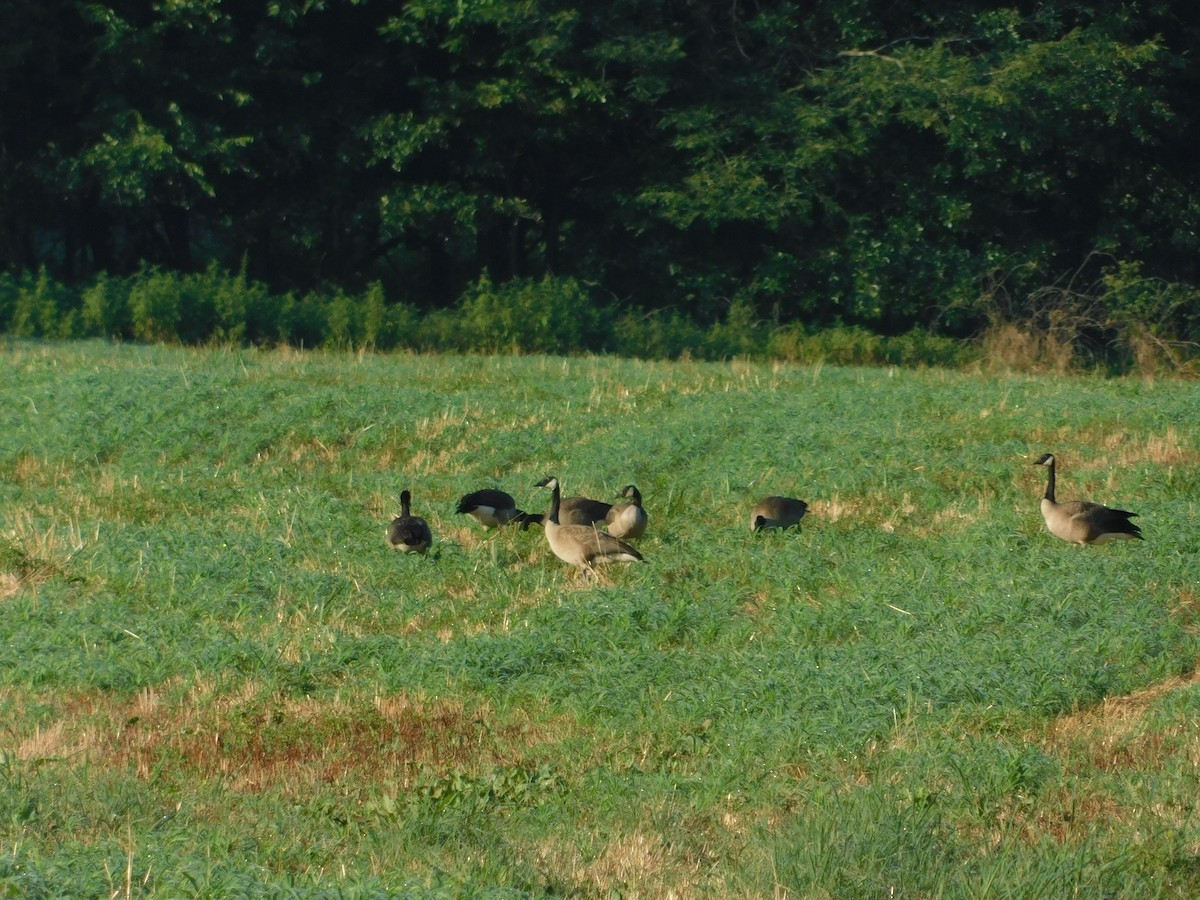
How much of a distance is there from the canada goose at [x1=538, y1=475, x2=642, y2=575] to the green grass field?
0.16 m

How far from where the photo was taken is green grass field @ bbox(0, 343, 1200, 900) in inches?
256

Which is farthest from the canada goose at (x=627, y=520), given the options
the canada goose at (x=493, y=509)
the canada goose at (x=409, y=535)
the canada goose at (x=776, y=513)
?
the canada goose at (x=409, y=535)

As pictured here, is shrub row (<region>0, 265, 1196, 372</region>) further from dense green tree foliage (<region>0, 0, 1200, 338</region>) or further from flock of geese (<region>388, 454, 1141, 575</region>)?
flock of geese (<region>388, 454, 1141, 575</region>)

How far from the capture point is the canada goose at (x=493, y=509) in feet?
41.9

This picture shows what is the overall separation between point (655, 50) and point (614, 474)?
1545 centimetres

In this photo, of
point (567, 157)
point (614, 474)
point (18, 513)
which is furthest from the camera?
point (567, 157)

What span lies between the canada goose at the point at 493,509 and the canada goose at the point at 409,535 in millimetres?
793

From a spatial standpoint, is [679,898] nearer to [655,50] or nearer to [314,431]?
[314,431]

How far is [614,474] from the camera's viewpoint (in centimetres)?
1454

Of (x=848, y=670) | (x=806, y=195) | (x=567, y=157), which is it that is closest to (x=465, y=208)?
(x=567, y=157)

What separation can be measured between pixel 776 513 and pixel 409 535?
288cm

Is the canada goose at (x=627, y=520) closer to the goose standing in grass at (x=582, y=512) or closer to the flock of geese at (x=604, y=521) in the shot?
the flock of geese at (x=604, y=521)

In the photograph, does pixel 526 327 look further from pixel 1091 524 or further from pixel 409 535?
pixel 1091 524

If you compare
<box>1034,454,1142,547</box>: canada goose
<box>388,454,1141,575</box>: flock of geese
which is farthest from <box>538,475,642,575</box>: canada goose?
<box>1034,454,1142,547</box>: canada goose
